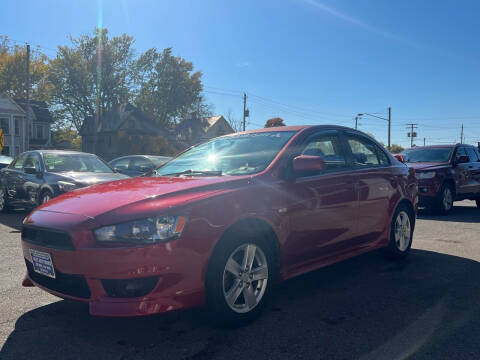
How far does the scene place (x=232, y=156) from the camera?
13.6ft

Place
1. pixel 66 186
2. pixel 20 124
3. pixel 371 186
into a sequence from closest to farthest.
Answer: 1. pixel 371 186
2. pixel 66 186
3. pixel 20 124

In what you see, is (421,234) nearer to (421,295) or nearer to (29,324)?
(421,295)

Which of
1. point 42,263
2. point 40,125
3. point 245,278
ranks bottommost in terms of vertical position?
point 245,278

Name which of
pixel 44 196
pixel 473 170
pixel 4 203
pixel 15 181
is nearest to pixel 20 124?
pixel 4 203

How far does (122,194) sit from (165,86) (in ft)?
191

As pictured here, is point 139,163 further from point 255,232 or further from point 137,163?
point 255,232

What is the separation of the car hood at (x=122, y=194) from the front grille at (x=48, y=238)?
0.18 meters

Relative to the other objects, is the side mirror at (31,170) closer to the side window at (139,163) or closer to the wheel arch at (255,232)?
the side window at (139,163)

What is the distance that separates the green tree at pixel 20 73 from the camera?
180 feet

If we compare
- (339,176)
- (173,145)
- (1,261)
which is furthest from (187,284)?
(173,145)

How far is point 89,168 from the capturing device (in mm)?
9188

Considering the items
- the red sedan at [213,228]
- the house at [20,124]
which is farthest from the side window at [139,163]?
the house at [20,124]

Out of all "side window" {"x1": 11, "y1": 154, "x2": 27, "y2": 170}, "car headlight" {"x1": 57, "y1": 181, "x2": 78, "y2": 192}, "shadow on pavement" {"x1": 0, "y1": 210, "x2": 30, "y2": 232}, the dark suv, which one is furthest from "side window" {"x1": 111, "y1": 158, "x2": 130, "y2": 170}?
the dark suv

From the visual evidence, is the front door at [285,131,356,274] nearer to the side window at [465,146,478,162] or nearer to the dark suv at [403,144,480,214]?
the dark suv at [403,144,480,214]
